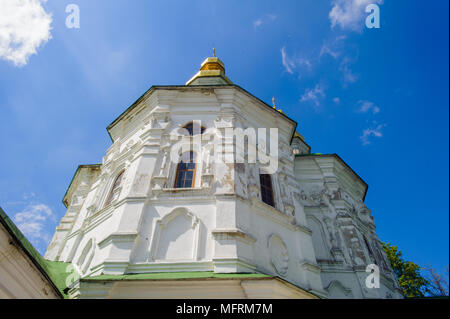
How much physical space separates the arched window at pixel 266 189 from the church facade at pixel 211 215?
5 centimetres

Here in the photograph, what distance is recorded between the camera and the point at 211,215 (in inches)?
361

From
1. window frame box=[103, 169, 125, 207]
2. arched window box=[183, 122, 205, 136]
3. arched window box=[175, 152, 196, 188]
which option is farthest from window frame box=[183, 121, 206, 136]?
window frame box=[103, 169, 125, 207]

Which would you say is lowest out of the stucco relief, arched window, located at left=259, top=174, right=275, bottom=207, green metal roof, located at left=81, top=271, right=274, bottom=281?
green metal roof, located at left=81, top=271, right=274, bottom=281

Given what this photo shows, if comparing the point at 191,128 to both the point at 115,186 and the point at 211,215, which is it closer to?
the point at 115,186

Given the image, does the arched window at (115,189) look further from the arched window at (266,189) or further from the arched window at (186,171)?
the arched window at (266,189)

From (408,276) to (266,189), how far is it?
18601 millimetres

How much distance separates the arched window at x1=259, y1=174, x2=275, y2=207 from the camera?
36.0 feet

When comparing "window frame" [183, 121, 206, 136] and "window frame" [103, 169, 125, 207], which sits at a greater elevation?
"window frame" [183, 121, 206, 136]

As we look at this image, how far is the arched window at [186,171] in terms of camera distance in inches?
409

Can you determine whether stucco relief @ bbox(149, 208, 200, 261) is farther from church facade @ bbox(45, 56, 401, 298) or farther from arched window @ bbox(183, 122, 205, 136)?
arched window @ bbox(183, 122, 205, 136)

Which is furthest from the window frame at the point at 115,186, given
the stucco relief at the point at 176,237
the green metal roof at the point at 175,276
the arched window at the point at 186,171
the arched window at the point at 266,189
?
the arched window at the point at 266,189

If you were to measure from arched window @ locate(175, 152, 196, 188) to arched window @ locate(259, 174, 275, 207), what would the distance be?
104 inches

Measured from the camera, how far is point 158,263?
8203 millimetres

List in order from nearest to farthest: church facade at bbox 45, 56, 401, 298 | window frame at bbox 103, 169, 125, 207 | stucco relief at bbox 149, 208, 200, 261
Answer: church facade at bbox 45, 56, 401, 298
stucco relief at bbox 149, 208, 200, 261
window frame at bbox 103, 169, 125, 207
